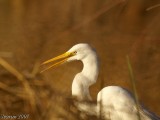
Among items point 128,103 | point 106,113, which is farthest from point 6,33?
point 106,113

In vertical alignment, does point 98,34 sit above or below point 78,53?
above

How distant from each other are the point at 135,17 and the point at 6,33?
6.26 ft

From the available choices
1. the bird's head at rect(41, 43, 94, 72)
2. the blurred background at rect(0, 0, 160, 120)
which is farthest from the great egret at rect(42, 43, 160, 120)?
the blurred background at rect(0, 0, 160, 120)

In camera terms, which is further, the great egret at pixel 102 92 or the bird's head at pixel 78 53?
the bird's head at pixel 78 53

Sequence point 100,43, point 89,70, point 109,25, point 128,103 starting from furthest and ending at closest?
point 109,25, point 100,43, point 89,70, point 128,103

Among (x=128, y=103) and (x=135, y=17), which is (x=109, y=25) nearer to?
(x=135, y=17)

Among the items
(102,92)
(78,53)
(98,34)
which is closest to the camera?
(102,92)

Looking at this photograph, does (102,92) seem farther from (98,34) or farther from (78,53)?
(98,34)

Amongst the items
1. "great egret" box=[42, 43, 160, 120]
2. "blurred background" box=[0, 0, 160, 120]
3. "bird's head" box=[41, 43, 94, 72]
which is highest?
"blurred background" box=[0, 0, 160, 120]

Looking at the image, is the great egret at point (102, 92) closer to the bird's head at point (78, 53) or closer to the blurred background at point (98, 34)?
the bird's head at point (78, 53)

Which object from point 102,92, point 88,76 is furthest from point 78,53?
point 102,92

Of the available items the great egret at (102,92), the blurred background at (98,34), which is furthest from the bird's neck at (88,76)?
the blurred background at (98,34)

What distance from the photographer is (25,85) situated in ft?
5.04

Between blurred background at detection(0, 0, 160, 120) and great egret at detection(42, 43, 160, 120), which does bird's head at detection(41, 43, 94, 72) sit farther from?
blurred background at detection(0, 0, 160, 120)
